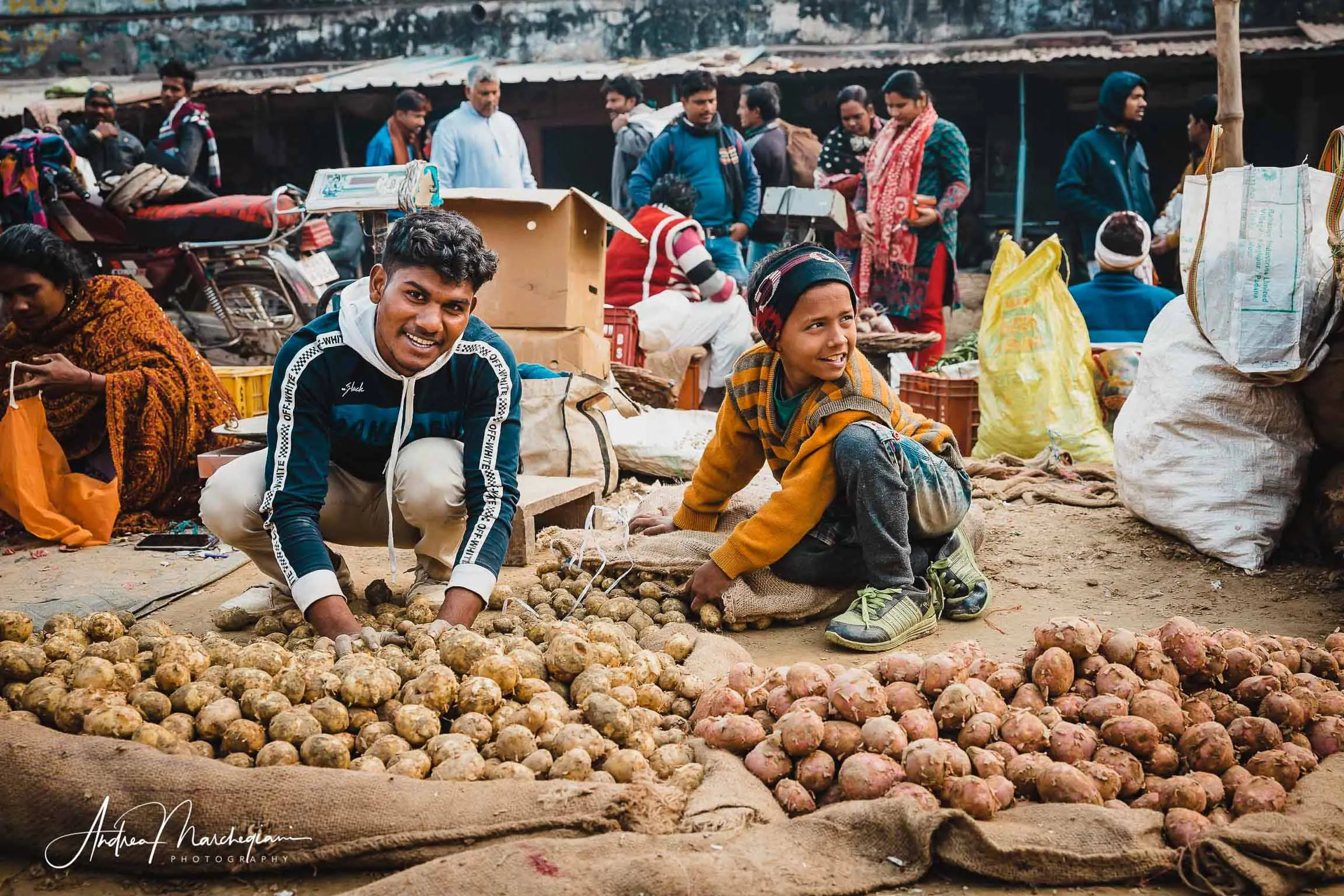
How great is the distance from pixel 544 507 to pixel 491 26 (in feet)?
34.2

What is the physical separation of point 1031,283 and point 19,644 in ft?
14.8

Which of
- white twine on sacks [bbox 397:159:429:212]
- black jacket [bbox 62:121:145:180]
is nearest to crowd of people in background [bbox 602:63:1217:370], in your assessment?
white twine on sacks [bbox 397:159:429:212]

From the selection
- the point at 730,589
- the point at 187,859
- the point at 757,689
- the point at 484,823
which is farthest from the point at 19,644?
the point at 730,589

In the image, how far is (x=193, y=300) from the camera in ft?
28.6

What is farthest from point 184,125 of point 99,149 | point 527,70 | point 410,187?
point 410,187

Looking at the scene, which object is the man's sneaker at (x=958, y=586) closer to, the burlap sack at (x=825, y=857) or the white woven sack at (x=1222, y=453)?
the white woven sack at (x=1222, y=453)

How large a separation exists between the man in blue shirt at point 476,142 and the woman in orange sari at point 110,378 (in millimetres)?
3358

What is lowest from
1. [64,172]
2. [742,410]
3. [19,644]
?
[19,644]

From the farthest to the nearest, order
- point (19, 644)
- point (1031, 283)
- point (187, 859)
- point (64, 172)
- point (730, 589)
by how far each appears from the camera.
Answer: point (64, 172) < point (1031, 283) < point (730, 589) < point (19, 644) < point (187, 859)

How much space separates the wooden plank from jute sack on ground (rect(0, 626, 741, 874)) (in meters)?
1.73

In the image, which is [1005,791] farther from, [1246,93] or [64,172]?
[1246,93]

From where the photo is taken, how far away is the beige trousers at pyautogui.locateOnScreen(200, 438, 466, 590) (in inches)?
124

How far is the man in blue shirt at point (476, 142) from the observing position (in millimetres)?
7602

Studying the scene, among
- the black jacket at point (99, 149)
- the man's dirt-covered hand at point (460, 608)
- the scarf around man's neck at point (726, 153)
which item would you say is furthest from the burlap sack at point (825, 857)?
the black jacket at point (99, 149)
